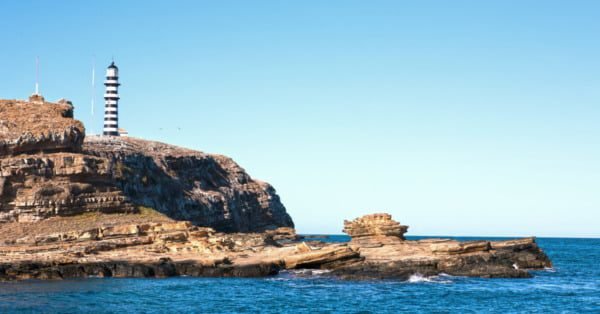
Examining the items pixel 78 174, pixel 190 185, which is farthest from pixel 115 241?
pixel 190 185

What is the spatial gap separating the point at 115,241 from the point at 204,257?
8.38 m

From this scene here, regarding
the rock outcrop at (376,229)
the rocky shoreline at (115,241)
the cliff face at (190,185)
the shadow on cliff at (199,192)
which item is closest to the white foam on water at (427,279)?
the rocky shoreline at (115,241)

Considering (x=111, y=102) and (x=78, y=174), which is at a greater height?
(x=111, y=102)

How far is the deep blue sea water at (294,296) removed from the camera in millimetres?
49719

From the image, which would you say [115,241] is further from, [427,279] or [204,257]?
[427,279]

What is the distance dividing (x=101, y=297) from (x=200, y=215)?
2785 inches

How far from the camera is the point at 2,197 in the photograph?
240 ft

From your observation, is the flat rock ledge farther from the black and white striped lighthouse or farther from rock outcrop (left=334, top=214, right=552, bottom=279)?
the black and white striped lighthouse

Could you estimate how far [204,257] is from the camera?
236 feet

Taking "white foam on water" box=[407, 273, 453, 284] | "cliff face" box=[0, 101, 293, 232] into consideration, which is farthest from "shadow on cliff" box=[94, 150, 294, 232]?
"white foam on water" box=[407, 273, 453, 284]

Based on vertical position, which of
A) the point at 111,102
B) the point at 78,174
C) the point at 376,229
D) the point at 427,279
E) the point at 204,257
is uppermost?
the point at 111,102

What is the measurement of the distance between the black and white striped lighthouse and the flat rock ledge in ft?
232

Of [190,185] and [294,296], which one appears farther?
[190,185]

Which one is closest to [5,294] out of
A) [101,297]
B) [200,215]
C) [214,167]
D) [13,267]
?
[101,297]
